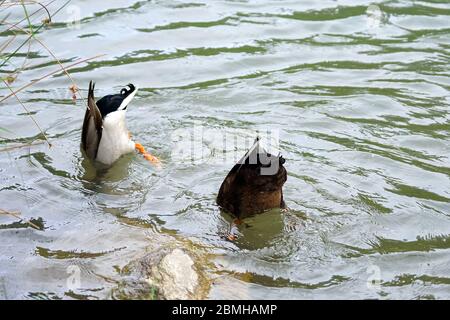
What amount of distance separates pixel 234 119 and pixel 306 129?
672 mm

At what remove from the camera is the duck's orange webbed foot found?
6188mm

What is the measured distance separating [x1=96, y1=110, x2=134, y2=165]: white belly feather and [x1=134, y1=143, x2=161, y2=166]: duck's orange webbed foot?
0.26 ft

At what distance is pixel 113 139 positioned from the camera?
621 cm

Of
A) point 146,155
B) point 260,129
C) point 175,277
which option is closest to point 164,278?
point 175,277

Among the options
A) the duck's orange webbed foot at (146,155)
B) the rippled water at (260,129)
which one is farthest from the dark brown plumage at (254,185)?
the duck's orange webbed foot at (146,155)

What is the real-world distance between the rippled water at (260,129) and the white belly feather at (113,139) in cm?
11

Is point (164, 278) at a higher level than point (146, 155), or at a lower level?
higher

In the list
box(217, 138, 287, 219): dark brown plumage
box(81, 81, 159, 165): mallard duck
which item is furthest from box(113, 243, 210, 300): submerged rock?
box(81, 81, 159, 165): mallard duck

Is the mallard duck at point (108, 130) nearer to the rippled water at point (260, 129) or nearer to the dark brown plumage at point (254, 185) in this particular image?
the rippled water at point (260, 129)

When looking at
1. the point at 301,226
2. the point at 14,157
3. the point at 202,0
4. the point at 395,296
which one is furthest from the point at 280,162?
the point at 202,0

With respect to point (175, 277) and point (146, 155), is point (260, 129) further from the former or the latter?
point (175, 277)

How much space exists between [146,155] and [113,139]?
31 cm

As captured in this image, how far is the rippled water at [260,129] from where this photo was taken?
178 inches

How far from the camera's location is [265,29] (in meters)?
8.69
